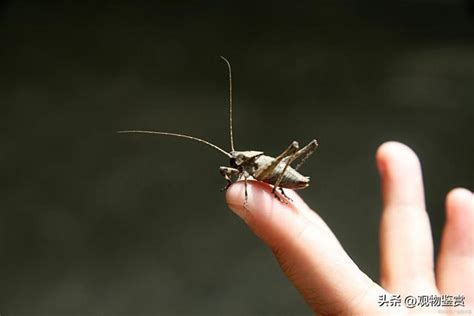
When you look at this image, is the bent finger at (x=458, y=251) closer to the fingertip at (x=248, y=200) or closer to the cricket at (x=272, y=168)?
the cricket at (x=272, y=168)

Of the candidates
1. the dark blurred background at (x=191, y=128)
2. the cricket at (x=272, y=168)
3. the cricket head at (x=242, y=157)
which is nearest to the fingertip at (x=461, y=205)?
the cricket at (x=272, y=168)

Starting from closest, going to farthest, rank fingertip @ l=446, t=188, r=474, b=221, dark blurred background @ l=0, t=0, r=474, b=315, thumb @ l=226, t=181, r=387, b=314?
thumb @ l=226, t=181, r=387, b=314 → fingertip @ l=446, t=188, r=474, b=221 → dark blurred background @ l=0, t=0, r=474, b=315

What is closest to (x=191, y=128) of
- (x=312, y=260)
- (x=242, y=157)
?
(x=242, y=157)

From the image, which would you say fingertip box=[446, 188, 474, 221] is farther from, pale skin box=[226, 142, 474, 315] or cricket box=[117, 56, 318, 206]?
cricket box=[117, 56, 318, 206]

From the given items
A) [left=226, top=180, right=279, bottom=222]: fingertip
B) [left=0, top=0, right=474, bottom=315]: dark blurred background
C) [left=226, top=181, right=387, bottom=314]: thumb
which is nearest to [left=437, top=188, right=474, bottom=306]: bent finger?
[left=226, top=181, right=387, bottom=314]: thumb

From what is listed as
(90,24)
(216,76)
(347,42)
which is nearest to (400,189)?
(216,76)

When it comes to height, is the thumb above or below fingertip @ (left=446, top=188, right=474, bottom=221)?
below
